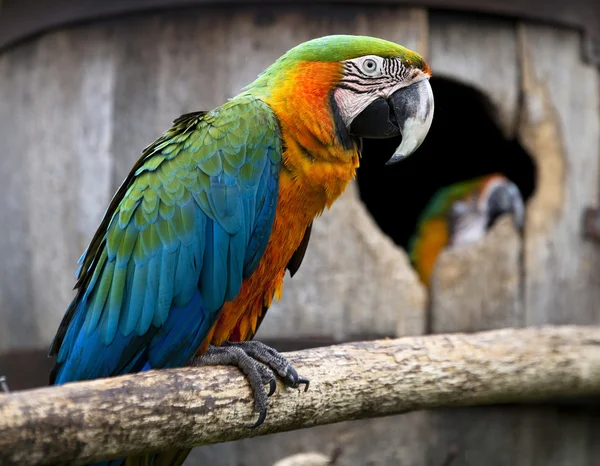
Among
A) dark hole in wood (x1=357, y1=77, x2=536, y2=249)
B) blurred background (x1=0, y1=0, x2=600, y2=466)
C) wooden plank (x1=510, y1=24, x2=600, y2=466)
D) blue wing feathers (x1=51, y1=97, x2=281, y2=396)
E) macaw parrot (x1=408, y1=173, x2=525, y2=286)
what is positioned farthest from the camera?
macaw parrot (x1=408, y1=173, x2=525, y2=286)

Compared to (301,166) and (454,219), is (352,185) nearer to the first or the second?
(301,166)

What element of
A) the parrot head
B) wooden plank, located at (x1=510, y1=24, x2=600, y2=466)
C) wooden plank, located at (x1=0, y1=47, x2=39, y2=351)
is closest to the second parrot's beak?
the parrot head

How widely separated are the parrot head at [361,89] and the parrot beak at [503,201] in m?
1.94

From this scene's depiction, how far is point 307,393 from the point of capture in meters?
2.14

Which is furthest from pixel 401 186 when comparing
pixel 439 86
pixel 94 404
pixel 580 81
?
pixel 94 404

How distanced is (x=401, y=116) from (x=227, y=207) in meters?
0.56

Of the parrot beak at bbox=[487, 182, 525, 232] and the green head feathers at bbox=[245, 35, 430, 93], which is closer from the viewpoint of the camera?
the green head feathers at bbox=[245, 35, 430, 93]

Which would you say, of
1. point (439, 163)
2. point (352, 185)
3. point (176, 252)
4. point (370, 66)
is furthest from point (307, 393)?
point (439, 163)

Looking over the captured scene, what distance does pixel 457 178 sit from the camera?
21.5 ft

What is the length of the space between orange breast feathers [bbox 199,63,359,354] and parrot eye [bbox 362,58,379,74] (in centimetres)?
8

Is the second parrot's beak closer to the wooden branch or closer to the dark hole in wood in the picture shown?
the wooden branch

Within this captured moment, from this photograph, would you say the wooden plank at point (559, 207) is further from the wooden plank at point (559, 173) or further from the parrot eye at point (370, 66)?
the parrot eye at point (370, 66)

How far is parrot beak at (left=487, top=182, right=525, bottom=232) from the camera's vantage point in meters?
4.43

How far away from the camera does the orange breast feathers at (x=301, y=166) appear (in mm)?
2281
